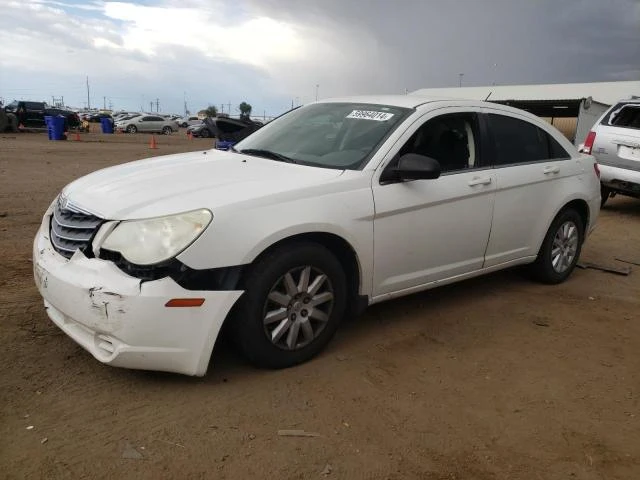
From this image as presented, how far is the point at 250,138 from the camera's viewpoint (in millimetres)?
4586

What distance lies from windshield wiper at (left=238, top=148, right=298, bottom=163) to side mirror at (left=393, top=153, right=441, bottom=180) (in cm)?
75

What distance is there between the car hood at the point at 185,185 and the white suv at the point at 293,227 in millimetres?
12

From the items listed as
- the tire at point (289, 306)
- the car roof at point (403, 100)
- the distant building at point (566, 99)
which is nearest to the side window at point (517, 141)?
the car roof at point (403, 100)

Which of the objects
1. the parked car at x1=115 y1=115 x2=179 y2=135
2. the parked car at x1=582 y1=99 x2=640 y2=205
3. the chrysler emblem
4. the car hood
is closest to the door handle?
the car hood

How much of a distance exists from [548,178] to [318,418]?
316cm

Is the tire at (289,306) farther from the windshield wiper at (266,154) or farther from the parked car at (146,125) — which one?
the parked car at (146,125)

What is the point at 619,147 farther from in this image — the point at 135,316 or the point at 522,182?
the point at 135,316

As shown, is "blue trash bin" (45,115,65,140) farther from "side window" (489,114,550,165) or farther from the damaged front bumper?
Result: the damaged front bumper

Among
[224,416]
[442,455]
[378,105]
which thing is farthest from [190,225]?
[378,105]

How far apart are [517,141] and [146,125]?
42.7 metres

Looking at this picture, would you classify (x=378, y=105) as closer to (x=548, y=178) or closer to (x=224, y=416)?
(x=548, y=178)

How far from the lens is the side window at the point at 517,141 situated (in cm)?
453

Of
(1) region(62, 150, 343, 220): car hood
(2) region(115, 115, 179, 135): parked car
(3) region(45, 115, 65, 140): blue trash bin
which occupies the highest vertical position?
(1) region(62, 150, 343, 220): car hood

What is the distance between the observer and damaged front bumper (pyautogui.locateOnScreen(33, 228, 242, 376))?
109 inches
